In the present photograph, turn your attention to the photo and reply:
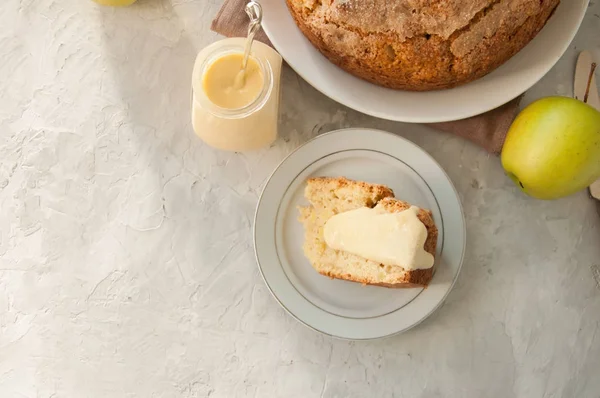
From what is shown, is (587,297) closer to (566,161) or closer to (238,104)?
(566,161)

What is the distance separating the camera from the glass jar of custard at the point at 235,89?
3.87 ft

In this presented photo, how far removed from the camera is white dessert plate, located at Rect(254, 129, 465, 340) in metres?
1.29

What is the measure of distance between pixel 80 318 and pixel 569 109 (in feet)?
3.83

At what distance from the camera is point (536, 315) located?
134 centimetres

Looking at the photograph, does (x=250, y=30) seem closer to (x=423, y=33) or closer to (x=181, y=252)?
(x=423, y=33)

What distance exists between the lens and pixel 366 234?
1229 millimetres

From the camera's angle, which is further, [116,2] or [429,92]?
[116,2]

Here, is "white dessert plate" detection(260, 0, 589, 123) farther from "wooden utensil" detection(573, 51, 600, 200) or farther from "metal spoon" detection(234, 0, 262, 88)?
"wooden utensil" detection(573, 51, 600, 200)

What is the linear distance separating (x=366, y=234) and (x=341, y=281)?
156mm

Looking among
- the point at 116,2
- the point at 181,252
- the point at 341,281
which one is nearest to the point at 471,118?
the point at 341,281

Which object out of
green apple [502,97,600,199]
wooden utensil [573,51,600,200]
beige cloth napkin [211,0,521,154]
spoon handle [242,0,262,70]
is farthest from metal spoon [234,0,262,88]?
wooden utensil [573,51,600,200]

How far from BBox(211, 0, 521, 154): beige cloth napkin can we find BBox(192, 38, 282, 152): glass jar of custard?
0.13m

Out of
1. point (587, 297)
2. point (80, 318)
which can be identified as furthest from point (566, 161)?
point (80, 318)

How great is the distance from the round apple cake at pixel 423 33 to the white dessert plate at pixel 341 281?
0.21 metres
